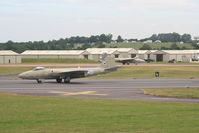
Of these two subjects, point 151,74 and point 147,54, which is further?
point 147,54

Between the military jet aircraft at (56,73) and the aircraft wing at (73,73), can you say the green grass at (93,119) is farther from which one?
the aircraft wing at (73,73)

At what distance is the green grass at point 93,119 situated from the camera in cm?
1660

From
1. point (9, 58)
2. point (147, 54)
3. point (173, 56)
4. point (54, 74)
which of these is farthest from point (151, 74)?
point (147, 54)

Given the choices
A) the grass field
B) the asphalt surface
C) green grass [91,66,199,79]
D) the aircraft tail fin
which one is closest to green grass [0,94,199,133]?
the asphalt surface

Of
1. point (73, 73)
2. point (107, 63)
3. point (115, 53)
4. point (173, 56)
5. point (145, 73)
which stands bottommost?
point (145, 73)

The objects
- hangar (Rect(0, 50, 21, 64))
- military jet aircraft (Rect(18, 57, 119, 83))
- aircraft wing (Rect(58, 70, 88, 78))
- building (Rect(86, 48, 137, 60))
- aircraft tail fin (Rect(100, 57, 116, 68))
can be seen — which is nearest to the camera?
military jet aircraft (Rect(18, 57, 119, 83))

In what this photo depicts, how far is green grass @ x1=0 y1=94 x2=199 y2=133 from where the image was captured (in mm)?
16603

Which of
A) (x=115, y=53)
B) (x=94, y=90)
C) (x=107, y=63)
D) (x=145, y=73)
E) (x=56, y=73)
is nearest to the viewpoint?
(x=94, y=90)

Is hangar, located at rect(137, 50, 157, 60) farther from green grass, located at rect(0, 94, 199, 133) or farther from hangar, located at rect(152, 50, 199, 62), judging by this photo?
green grass, located at rect(0, 94, 199, 133)

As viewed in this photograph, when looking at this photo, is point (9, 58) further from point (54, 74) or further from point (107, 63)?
point (54, 74)

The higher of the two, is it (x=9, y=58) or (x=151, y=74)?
(x=9, y=58)

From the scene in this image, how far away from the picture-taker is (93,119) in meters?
19.6

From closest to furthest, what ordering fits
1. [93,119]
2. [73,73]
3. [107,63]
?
[93,119] → [73,73] → [107,63]

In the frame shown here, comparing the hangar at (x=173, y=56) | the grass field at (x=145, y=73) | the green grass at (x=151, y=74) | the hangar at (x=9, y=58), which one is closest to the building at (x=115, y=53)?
the hangar at (x=173, y=56)
